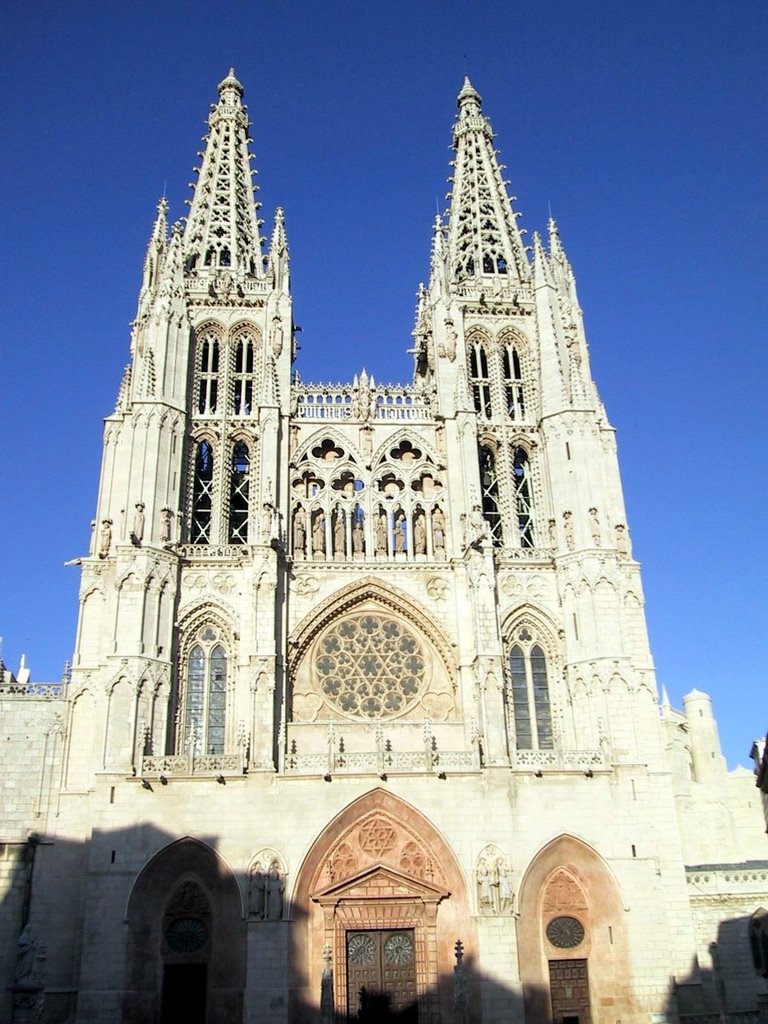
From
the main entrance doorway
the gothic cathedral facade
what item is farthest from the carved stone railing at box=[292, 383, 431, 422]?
the main entrance doorway

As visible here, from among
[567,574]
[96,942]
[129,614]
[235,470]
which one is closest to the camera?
[96,942]

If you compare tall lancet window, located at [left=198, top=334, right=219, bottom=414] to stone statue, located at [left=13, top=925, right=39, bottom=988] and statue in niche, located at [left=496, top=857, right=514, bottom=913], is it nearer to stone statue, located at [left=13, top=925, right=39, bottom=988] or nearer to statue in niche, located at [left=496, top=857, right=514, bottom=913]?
stone statue, located at [left=13, top=925, right=39, bottom=988]

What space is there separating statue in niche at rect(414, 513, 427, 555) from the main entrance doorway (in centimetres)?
1082

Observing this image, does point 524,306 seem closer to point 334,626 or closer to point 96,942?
point 334,626

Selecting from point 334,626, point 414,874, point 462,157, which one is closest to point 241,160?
point 462,157

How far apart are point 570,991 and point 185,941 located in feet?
30.3

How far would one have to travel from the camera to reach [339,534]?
1161 inches

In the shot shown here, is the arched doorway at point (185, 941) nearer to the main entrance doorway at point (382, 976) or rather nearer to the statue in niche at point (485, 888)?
the main entrance doorway at point (382, 976)

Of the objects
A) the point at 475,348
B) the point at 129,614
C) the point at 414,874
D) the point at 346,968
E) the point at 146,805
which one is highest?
the point at 475,348

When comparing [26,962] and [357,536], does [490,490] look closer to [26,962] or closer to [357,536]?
[357,536]

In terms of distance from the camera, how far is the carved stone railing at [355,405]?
103 feet

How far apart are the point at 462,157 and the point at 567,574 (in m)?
19.9

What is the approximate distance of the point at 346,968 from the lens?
76.0 ft

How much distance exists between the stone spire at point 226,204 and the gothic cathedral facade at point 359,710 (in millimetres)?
374
